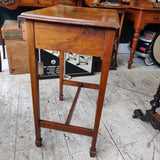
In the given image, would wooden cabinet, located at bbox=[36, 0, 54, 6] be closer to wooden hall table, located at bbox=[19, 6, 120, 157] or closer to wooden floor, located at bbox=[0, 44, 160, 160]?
wooden floor, located at bbox=[0, 44, 160, 160]

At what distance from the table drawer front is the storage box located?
3.59 ft

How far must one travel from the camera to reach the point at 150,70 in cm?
222

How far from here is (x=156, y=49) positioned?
2.11 meters

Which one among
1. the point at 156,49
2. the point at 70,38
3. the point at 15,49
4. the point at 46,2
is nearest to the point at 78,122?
the point at 70,38

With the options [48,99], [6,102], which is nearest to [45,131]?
[48,99]

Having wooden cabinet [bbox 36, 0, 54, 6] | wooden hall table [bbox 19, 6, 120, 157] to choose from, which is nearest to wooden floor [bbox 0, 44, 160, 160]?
wooden hall table [bbox 19, 6, 120, 157]

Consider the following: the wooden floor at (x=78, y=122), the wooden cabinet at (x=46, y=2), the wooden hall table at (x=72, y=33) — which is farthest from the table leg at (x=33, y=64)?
the wooden cabinet at (x=46, y=2)

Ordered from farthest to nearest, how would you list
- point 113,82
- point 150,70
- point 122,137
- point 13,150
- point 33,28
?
point 150,70 < point 113,82 < point 122,137 < point 13,150 < point 33,28

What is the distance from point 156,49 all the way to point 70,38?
5.76ft

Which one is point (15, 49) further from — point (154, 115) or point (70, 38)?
point (154, 115)

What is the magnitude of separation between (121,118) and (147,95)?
0.51 metres

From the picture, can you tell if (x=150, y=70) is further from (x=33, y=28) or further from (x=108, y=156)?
(x=33, y=28)

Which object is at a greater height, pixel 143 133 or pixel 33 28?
pixel 33 28

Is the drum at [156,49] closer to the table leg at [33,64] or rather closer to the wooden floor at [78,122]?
the wooden floor at [78,122]
